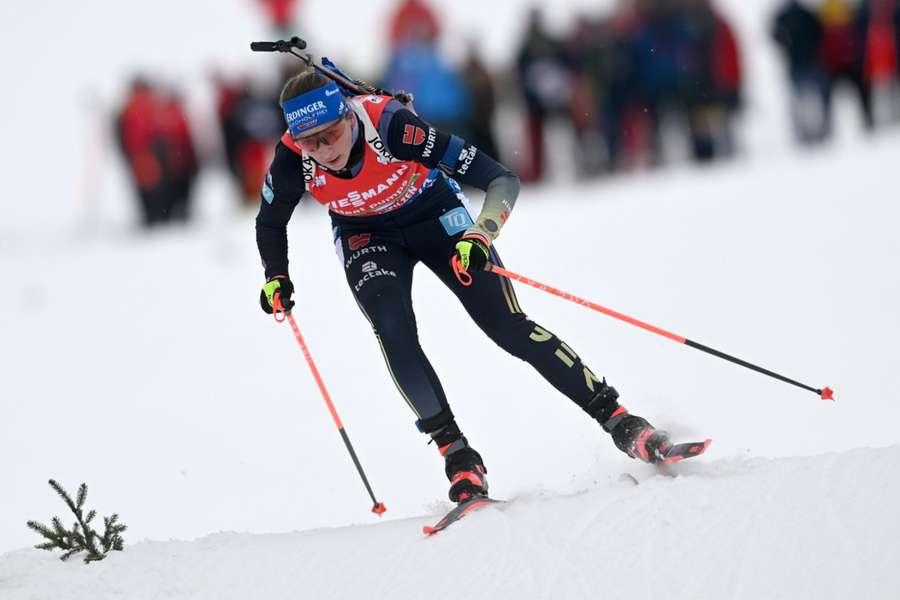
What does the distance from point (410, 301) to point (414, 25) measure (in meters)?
9.34

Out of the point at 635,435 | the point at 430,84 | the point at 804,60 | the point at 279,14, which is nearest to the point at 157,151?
the point at 279,14

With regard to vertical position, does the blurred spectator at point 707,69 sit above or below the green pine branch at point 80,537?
above

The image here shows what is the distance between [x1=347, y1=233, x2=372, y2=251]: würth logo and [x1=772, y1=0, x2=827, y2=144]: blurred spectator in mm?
9527

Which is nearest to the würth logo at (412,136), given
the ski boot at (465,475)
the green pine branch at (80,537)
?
the ski boot at (465,475)

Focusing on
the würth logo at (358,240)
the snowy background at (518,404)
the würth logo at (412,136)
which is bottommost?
the snowy background at (518,404)

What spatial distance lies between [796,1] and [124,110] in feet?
27.6

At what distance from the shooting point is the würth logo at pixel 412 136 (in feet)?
17.1

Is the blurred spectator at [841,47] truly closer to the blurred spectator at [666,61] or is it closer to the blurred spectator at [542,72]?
the blurred spectator at [666,61]

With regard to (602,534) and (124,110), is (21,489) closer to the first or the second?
(602,534)

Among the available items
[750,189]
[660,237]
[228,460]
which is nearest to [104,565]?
[228,460]

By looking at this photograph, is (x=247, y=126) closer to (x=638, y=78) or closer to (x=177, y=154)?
(x=177, y=154)

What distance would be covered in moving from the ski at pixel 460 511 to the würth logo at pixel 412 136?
1.58m

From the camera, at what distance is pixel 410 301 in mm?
5445

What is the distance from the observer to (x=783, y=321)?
349 inches
